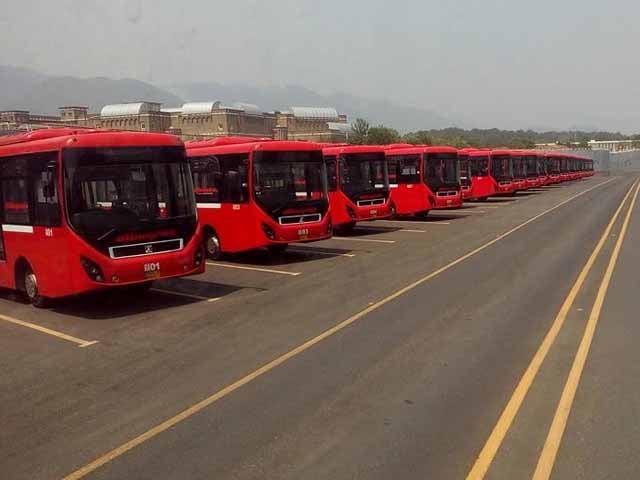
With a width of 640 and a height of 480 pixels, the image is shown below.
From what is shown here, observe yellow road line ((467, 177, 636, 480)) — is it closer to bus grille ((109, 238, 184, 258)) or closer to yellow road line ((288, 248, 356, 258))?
bus grille ((109, 238, 184, 258))

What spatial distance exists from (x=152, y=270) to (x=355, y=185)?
38.4 feet

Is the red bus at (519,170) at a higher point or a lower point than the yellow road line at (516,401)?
higher

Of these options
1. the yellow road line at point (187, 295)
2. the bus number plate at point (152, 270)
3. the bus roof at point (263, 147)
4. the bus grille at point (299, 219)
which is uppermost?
the bus roof at point (263, 147)

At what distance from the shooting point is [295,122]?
11412cm

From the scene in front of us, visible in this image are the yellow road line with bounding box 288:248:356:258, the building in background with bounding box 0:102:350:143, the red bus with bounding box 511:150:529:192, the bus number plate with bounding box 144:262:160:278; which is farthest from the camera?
the building in background with bounding box 0:102:350:143

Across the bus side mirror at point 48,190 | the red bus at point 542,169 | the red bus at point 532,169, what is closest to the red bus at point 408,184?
the bus side mirror at point 48,190

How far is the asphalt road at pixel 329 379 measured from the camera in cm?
461

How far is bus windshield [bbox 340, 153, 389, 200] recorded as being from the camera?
2083cm

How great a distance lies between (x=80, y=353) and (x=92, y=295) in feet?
13.6

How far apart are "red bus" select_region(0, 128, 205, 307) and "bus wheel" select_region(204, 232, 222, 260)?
5093 millimetres

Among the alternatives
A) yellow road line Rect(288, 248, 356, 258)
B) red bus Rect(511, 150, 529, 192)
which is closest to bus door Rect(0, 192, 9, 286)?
yellow road line Rect(288, 248, 356, 258)

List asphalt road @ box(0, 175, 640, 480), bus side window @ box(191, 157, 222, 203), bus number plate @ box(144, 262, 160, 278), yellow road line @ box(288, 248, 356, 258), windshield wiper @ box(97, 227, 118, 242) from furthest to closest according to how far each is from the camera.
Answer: yellow road line @ box(288, 248, 356, 258) → bus side window @ box(191, 157, 222, 203) → bus number plate @ box(144, 262, 160, 278) → windshield wiper @ box(97, 227, 118, 242) → asphalt road @ box(0, 175, 640, 480)

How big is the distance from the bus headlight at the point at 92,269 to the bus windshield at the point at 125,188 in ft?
1.25

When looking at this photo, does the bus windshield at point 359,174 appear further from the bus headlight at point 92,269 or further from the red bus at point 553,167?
the red bus at point 553,167
